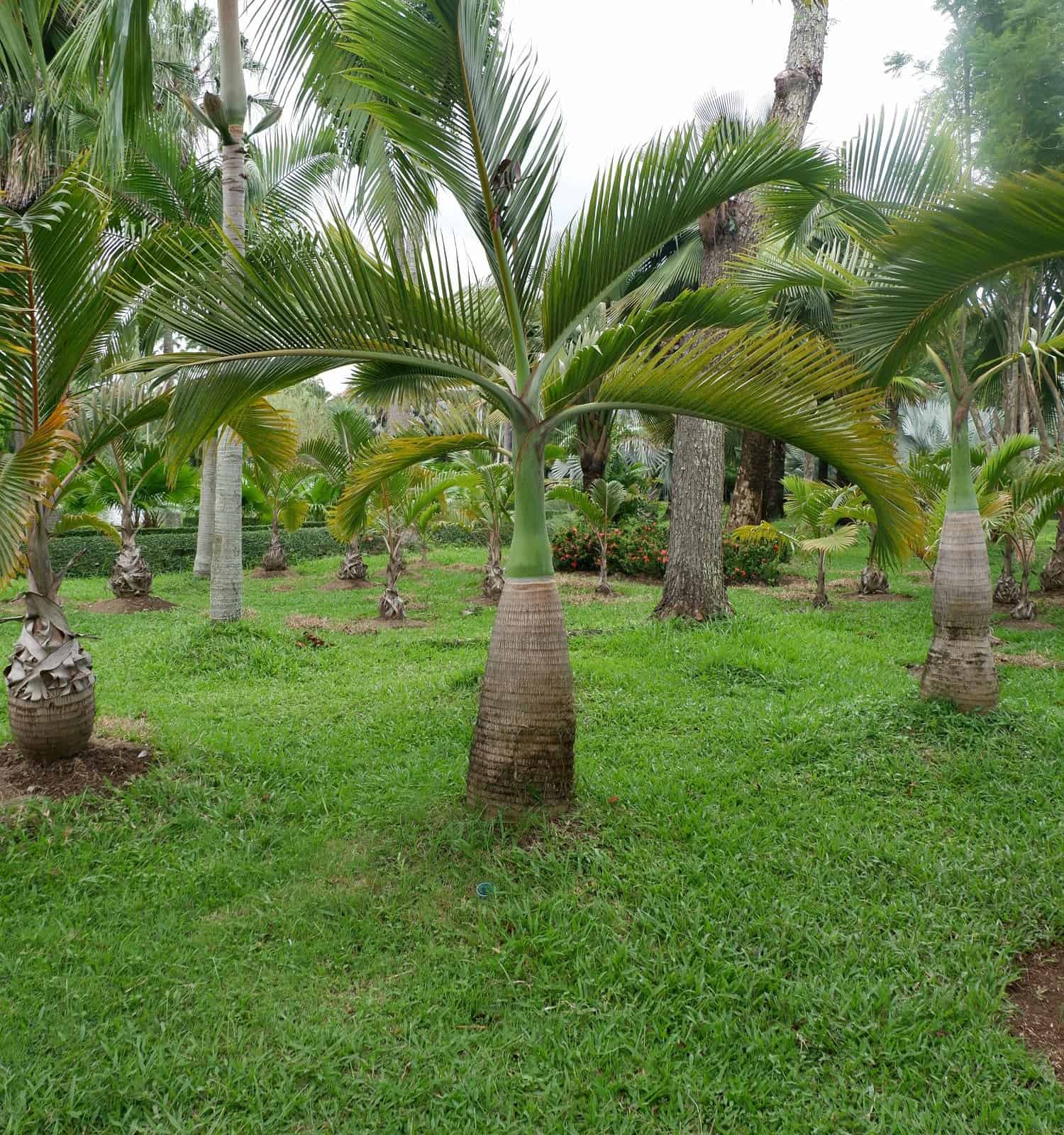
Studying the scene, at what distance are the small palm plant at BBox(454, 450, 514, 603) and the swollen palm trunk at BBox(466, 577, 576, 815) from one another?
6026mm

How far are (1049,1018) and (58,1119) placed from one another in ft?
9.81

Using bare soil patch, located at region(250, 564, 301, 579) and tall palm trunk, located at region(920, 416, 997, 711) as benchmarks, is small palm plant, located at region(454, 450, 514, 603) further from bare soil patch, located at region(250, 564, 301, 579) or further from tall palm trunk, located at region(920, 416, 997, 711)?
tall palm trunk, located at region(920, 416, 997, 711)

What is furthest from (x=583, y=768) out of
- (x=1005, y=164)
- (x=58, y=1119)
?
(x=1005, y=164)

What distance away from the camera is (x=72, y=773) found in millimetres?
4020

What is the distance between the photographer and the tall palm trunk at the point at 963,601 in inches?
189

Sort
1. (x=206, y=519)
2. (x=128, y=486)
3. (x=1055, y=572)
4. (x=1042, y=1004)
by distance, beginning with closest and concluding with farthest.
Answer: (x=1042, y=1004) < (x=1055, y=572) < (x=128, y=486) < (x=206, y=519)

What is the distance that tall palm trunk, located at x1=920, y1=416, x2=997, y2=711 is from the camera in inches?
189

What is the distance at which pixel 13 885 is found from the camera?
3232mm

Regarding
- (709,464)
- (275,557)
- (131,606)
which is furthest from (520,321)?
(275,557)

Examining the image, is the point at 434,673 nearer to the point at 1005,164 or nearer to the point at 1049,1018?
the point at 1049,1018

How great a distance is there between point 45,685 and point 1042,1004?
14.5 ft

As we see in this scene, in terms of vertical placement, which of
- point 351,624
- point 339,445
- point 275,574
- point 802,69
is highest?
point 802,69

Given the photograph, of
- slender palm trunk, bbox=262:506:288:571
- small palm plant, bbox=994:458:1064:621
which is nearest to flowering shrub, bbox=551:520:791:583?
small palm plant, bbox=994:458:1064:621

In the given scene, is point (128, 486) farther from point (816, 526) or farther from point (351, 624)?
point (816, 526)
